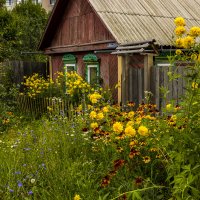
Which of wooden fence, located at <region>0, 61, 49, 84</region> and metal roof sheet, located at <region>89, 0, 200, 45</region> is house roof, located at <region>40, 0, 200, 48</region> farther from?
wooden fence, located at <region>0, 61, 49, 84</region>

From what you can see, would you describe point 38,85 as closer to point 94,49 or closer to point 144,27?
point 94,49

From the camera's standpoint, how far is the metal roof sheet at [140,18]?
9.82 meters

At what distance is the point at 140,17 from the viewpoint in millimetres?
10750

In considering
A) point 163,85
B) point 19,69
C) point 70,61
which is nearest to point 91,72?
point 70,61

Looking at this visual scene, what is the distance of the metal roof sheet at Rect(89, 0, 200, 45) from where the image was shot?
32.2 ft

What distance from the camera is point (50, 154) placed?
4258 millimetres

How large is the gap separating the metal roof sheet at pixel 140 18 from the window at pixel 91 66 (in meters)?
1.63

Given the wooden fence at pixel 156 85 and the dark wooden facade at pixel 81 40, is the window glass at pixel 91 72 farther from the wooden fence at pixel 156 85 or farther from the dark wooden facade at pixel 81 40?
the wooden fence at pixel 156 85

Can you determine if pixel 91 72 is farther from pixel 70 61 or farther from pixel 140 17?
pixel 140 17

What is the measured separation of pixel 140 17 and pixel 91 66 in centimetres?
234

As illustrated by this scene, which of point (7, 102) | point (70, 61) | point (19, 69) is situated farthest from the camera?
point (19, 69)

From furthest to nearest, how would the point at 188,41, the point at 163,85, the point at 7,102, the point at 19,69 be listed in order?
the point at 19,69 < the point at 7,102 < the point at 163,85 < the point at 188,41

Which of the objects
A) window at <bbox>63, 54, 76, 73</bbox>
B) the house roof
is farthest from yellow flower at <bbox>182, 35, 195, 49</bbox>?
window at <bbox>63, 54, 76, 73</bbox>

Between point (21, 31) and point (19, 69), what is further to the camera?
point (21, 31)
